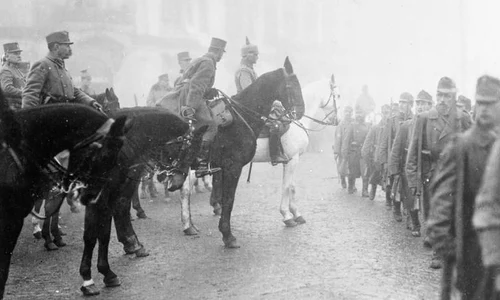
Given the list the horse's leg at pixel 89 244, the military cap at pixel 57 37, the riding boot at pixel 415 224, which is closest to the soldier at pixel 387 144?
the riding boot at pixel 415 224

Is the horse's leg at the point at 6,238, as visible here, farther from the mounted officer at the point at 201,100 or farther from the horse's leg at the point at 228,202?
the horse's leg at the point at 228,202

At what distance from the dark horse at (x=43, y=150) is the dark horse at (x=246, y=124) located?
3284 mm

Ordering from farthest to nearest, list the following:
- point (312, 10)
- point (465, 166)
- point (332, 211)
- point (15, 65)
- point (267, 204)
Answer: point (312, 10) → point (267, 204) → point (332, 211) → point (15, 65) → point (465, 166)

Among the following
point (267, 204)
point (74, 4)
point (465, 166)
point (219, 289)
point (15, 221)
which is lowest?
point (267, 204)

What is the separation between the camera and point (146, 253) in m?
7.82

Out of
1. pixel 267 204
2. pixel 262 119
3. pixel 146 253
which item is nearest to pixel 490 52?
pixel 267 204

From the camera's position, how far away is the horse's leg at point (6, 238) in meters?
5.26

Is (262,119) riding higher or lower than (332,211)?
higher

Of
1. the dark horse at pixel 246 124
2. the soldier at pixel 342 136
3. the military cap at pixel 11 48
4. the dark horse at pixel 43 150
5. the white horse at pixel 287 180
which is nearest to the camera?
the dark horse at pixel 43 150

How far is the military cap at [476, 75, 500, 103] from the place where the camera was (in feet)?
12.6

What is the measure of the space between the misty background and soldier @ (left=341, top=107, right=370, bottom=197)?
1035 centimetres

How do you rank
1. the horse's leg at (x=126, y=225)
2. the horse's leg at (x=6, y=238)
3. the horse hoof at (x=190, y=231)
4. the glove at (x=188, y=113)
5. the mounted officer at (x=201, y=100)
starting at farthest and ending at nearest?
the horse hoof at (x=190, y=231), the mounted officer at (x=201, y=100), the glove at (x=188, y=113), the horse's leg at (x=126, y=225), the horse's leg at (x=6, y=238)

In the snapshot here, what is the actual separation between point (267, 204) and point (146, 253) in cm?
461

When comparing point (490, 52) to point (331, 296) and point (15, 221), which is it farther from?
point (15, 221)
